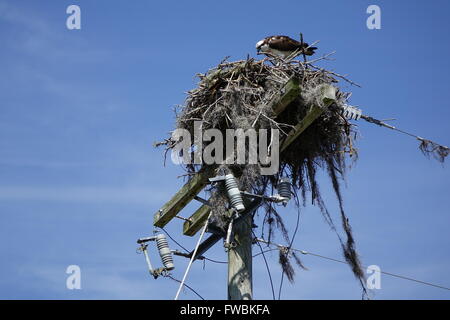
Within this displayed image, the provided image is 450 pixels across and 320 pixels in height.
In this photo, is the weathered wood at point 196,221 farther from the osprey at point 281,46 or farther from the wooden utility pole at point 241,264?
the osprey at point 281,46

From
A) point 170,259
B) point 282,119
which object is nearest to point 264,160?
point 282,119

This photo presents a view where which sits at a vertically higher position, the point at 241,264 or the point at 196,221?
the point at 196,221

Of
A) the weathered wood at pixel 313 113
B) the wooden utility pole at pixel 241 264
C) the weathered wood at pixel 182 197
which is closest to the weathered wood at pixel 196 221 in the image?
the weathered wood at pixel 182 197

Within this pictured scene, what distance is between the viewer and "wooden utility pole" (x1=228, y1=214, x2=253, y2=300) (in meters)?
8.32

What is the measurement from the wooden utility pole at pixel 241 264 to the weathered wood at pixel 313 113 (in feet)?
2.93

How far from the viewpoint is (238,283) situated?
330 inches

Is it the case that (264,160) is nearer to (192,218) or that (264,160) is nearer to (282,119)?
(282,119)

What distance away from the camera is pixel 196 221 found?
9.66 metres
